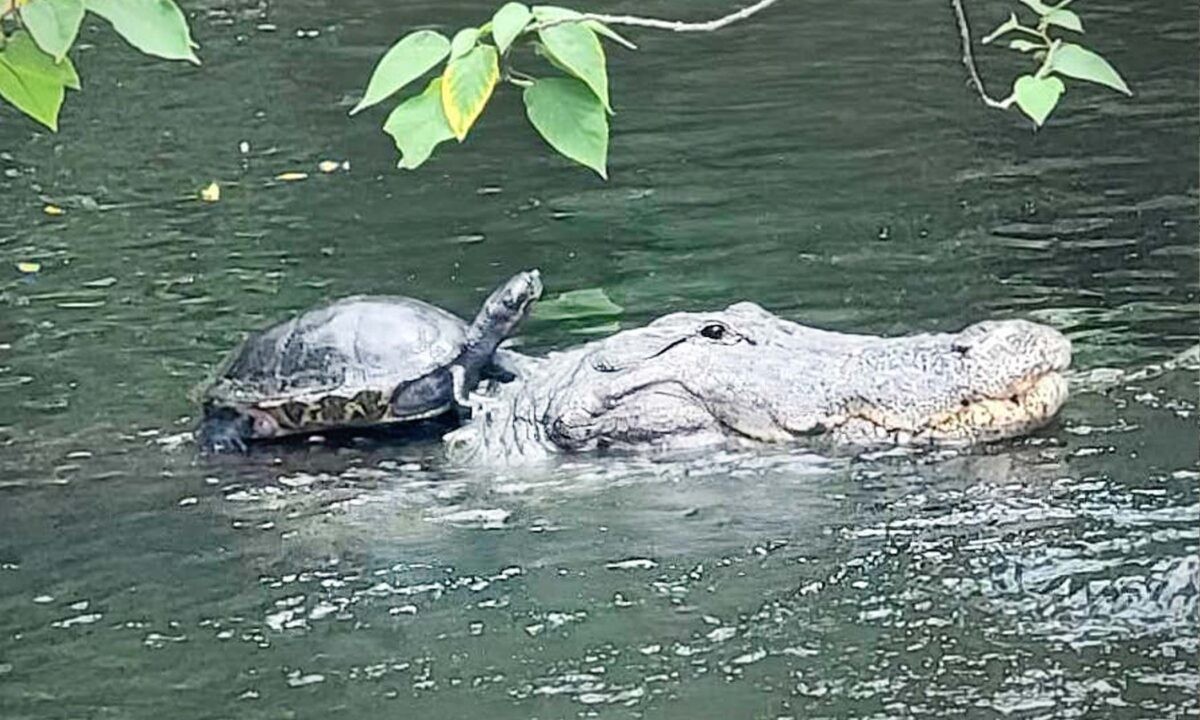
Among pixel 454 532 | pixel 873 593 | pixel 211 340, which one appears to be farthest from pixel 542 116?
pixel 211 340

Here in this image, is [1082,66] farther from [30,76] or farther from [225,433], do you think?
[225,433]

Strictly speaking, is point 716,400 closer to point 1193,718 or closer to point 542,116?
point 1193,718

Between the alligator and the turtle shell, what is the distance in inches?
10.3

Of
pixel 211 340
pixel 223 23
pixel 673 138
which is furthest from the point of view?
pixel 223 23

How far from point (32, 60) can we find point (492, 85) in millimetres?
525

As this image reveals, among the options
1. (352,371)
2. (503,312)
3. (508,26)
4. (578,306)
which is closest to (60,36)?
(508,26)

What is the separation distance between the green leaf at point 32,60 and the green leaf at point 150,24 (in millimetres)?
132

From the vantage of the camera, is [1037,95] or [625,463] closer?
[1037,95]

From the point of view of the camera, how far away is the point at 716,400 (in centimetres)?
683

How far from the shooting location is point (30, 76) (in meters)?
2.60

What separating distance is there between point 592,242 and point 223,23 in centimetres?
827

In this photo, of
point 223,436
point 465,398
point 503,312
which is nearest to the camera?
point 223,436

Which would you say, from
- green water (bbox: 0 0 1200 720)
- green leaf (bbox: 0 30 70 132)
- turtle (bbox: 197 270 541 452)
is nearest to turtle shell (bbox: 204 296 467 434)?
turtle (bbox: 197 270 541 452)

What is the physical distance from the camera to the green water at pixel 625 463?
4992 mm
